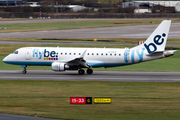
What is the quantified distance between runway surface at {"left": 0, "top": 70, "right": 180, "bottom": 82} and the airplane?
52.0 inches

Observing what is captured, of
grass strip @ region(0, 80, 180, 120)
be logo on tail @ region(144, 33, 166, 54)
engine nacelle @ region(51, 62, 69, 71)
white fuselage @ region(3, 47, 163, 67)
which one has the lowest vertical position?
grass strip @ region(0, 80, 180, 120)

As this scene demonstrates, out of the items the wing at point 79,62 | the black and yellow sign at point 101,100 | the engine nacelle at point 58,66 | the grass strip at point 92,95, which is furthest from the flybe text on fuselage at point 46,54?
the black and yellow sign at point 101,100

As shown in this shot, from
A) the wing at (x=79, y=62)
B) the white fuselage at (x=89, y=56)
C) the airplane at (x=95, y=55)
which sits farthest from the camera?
the white fuselage at (x=89, y=56)

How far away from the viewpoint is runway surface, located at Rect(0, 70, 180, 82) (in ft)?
134

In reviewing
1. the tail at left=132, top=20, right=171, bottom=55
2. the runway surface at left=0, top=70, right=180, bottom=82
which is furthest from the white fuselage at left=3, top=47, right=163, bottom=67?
the runway surface at left=0, top=70, right=180, bottom=82

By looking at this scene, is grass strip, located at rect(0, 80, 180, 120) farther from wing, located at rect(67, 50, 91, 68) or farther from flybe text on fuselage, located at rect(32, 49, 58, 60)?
flybe text on fuselage, located at rect(32, 49, 58, 60)

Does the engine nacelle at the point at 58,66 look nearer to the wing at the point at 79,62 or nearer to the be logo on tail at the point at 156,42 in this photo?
the wing at the point at 79,62

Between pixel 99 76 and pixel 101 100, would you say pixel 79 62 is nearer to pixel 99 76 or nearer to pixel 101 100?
pixel 99 76

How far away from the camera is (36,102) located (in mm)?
28312


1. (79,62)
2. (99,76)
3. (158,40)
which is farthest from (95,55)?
(158,40)

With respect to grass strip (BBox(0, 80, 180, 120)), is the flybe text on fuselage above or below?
above

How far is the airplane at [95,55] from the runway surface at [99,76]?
1.32 meters

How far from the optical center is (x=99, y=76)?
43500 millimetres

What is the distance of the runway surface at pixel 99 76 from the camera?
134ft
